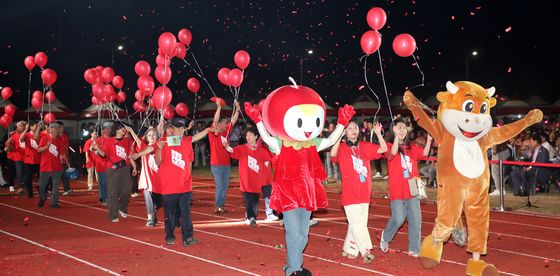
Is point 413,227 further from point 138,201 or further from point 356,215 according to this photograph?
point 138,201

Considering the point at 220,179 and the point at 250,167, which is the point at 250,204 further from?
the point at 220,179

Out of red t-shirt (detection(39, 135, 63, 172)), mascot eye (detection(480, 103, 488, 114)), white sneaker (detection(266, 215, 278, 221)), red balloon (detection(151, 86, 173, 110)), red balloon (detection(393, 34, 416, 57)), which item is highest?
red balloon (detection(393, 34, 416, 57))

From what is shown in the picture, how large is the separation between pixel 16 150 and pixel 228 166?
8.77m

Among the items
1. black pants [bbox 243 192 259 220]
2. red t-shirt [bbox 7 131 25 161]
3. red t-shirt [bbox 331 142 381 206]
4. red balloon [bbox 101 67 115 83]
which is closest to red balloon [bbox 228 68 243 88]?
black pants [bbox 243 192 259 220]

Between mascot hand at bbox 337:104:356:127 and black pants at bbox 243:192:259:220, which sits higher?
mascot hand at bbox 337:104:356:127

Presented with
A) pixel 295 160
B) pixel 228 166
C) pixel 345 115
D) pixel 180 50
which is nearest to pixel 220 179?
pixel 228 166

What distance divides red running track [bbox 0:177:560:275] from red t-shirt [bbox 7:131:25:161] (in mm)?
4974

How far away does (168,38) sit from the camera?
50.2ft

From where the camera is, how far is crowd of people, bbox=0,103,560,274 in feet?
28.3

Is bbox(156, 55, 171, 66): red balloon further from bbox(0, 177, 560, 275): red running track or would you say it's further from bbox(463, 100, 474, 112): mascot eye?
bbox(463, 100, 474, 112): mascot eye

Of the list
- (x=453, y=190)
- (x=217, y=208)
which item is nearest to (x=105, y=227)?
(x=217, y=208)

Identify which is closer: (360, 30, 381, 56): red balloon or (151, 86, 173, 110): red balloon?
(360, 30, 381, 56): red balloon

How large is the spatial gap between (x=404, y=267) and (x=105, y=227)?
6286 mm

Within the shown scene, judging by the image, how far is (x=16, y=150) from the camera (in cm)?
2000
